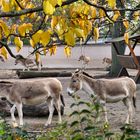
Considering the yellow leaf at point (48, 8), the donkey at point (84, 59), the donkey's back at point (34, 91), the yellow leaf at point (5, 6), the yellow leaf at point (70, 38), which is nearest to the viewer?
the yellow leaf at point (48, 8)

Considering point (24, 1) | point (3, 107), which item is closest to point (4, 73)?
point (3, 107)

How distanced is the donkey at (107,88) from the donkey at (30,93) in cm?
49

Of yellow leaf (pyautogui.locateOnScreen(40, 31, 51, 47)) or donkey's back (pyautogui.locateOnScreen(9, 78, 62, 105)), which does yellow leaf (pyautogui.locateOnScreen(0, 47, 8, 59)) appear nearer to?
yellow leaf (pyautogui.locateOnScreen(40, 31, 51, 47))

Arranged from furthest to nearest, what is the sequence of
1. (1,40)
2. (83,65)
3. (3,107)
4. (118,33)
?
(83,65), (118,33), (3,107), (1,40)

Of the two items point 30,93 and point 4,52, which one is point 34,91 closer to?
point 30,93

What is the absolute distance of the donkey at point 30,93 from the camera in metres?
10.1

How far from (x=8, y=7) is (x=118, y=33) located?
22555 millimetres

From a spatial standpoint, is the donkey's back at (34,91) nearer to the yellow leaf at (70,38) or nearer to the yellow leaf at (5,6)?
the yellow leaf at (5,6)

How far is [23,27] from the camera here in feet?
8.79

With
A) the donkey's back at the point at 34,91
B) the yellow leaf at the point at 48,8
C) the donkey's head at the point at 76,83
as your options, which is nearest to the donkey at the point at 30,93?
the donkey's back at the point at 34,91

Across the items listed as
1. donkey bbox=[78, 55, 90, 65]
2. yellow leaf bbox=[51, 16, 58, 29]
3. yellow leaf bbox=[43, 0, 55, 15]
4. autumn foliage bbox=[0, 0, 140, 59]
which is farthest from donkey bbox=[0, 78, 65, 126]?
donkey bbox=[78, 55, 90, 65]

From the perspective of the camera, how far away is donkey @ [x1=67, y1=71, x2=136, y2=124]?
32.5 feet

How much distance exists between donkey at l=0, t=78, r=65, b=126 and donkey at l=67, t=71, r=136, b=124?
49 cm

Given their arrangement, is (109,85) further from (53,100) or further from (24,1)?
(24,1)
